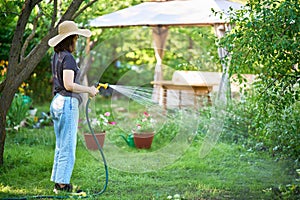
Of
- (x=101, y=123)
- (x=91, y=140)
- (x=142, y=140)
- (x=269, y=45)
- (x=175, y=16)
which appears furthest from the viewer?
(x=175, y=16)

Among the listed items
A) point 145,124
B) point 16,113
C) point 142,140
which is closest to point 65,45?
point 142,140

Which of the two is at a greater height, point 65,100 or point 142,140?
point 65,100

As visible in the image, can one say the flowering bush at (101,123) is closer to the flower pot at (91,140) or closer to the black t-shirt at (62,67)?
the flower pot at (91,140)

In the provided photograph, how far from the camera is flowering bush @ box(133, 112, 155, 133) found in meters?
6.09

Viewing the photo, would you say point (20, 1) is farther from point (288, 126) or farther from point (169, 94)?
point (169, 94)

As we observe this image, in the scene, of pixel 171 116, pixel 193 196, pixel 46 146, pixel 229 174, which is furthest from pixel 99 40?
pixel 193 196

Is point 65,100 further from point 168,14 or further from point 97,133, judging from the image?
point 168,14

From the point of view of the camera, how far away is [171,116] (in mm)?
6684

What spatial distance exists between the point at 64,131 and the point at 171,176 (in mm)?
1249

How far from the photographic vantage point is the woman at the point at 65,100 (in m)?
3.71

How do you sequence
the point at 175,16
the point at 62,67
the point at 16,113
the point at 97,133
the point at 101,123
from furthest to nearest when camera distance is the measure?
the point at 175,16
the point at 16,113
the point at 101,123
the point at 97,133
the point at 62,67

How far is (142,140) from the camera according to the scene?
5969 mm

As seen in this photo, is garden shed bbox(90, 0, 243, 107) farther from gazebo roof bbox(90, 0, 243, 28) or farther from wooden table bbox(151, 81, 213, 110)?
wooden table bbox(151, 81, 213, 110)

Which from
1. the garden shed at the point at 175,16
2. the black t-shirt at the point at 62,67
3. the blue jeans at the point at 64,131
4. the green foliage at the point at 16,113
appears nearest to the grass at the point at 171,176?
the blue jeans at the point at 64,131
